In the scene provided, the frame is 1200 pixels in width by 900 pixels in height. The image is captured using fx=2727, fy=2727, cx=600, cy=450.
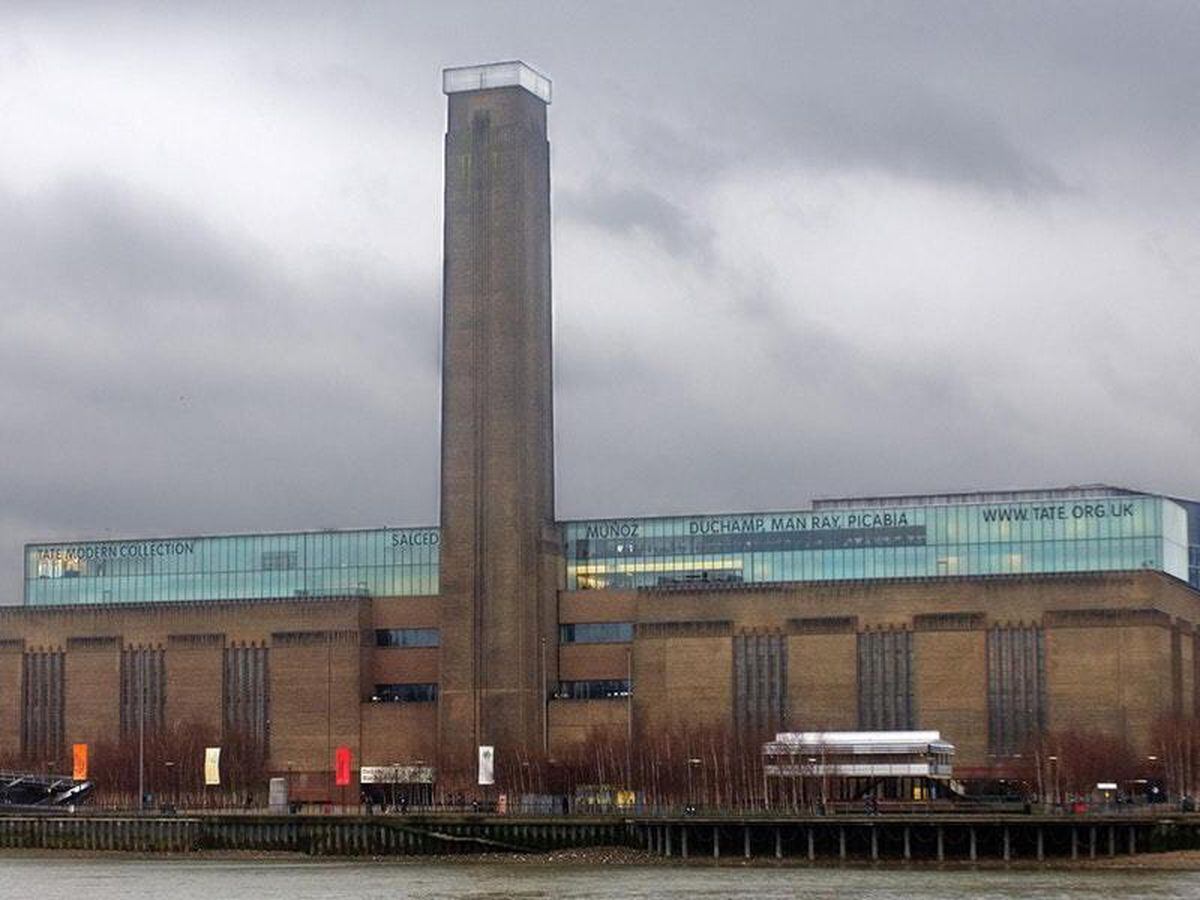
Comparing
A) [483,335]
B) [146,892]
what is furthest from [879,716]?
[146,892]

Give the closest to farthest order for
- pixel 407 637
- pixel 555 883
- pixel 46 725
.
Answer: pixel 555 883 < pixel 407 637 < pixel 46 725

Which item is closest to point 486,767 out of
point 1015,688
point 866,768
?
point 866,768

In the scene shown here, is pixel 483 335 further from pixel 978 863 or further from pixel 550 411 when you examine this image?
pixel 978 863

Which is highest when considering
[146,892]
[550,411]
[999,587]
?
[550,411]

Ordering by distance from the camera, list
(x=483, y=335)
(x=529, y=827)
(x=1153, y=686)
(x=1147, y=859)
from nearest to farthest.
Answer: (x=1147, y=859)
(x=529, y=827)
(x=1153, y=686)
(x=483, y=335)

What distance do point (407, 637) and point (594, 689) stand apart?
14.2m

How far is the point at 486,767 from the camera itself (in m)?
178

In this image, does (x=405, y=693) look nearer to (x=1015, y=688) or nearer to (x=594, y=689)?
(x=594, y=689)

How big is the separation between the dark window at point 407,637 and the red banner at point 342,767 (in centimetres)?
928

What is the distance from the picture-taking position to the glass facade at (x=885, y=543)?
176375 mm

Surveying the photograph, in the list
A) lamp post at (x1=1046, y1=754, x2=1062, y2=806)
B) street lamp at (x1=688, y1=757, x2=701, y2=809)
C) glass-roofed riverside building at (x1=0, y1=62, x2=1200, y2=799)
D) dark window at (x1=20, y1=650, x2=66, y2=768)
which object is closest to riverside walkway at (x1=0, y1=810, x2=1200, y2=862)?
street lamp at (x1=688, y1=757, x2=701, y2=809)

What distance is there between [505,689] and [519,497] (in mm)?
12963

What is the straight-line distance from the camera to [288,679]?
191750mm

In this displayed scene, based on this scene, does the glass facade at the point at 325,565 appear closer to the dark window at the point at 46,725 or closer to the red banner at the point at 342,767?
the dark window at the point at 46,725
